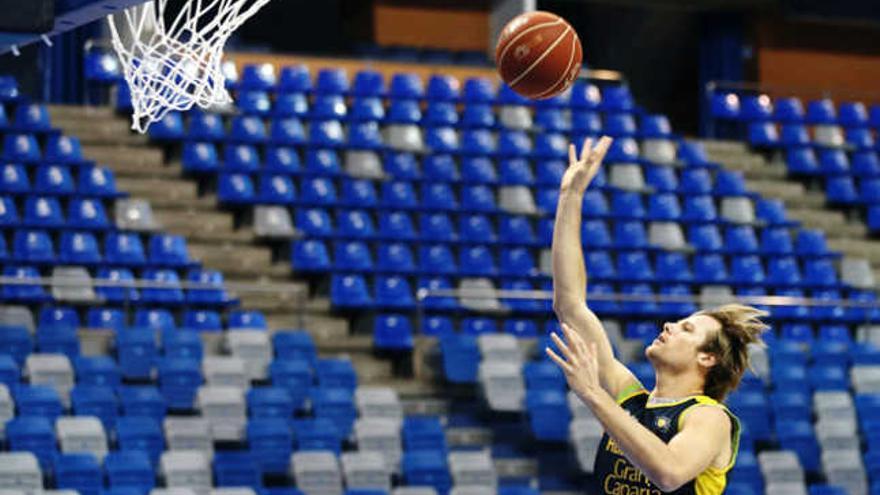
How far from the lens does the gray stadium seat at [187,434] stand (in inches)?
406

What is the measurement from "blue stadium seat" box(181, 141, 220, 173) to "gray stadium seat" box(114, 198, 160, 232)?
0.63 m

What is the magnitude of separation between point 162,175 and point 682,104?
844 centimetres

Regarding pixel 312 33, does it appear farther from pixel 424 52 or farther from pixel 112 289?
pixel 112 289

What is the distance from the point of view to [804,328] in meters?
13.9

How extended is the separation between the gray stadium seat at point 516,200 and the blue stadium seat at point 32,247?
3988 millimetres

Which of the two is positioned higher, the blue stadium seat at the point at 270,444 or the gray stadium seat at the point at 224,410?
the gray stadium seat at the point at 224,410

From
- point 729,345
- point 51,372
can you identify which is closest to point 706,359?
point 729,345

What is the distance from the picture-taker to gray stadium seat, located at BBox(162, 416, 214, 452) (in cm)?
1031

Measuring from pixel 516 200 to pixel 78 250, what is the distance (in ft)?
13.0

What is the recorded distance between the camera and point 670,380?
4.21 metres

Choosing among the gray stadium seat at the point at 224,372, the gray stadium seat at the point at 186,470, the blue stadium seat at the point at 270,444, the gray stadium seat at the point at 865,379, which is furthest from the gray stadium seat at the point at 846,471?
the gray stadium seat at the point at 186,470

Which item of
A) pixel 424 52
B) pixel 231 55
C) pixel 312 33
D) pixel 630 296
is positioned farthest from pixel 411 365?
pixel 312 33

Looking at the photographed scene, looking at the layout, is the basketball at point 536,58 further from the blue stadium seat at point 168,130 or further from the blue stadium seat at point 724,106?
the blue stadium seat at point 724,106

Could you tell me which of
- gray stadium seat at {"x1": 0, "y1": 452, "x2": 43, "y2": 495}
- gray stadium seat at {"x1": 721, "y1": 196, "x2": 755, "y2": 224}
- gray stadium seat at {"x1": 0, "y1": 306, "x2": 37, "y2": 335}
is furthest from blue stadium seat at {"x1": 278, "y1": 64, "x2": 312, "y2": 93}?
gray stadium seat at {"x1": 0, "y1": 452, "x2": 43, "y2": 495}
